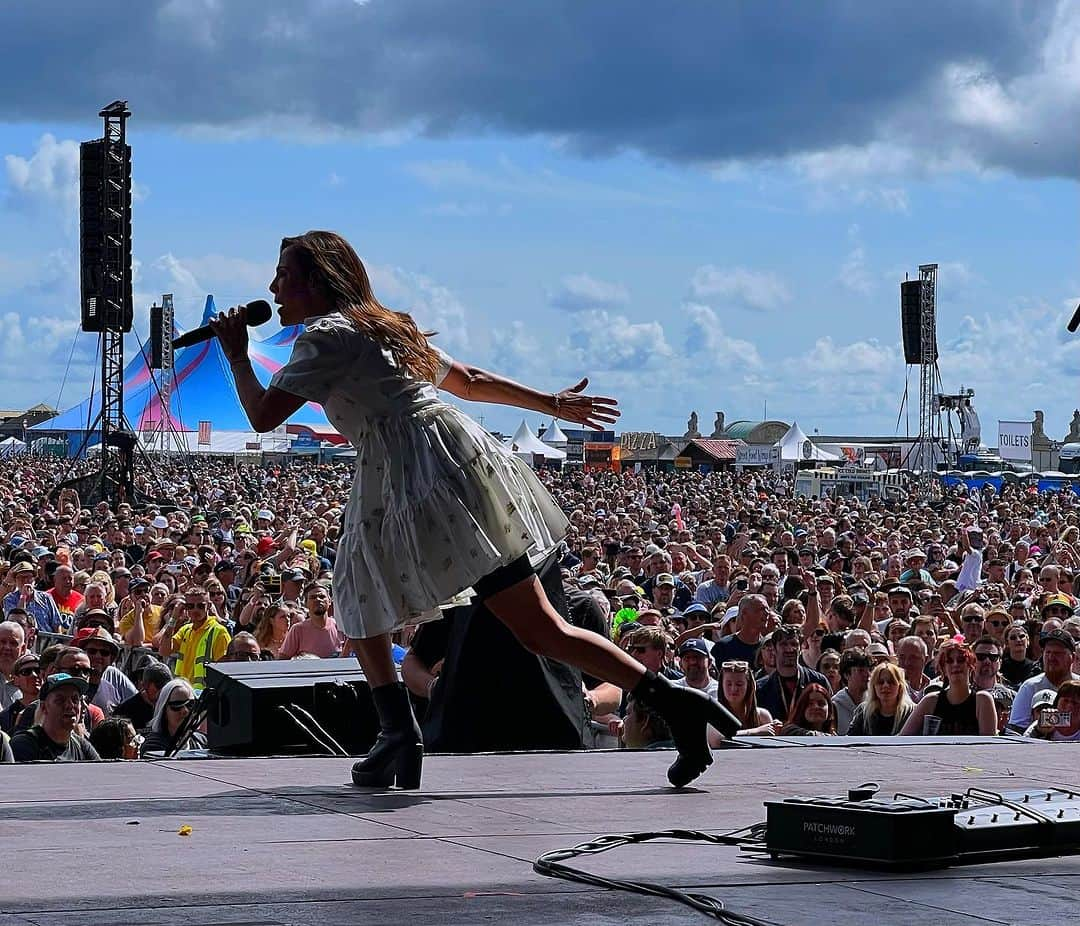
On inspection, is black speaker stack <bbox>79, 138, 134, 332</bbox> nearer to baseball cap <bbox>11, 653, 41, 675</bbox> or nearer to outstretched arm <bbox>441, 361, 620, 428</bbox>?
baseball cap <bbox>11, 653, 41, 675</bbox>

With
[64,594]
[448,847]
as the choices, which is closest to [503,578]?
[448,847]

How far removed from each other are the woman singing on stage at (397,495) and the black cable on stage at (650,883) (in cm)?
79

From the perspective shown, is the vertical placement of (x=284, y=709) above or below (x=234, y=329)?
below

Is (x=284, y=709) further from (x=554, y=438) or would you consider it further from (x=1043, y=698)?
(x=554, y=438)

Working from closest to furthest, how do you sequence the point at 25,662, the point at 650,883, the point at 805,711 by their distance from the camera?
the point at 650,883 → the point at 805,711 → the point at 25,662

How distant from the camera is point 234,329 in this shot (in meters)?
4.09

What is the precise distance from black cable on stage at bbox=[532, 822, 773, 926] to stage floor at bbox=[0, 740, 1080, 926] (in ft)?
0.12

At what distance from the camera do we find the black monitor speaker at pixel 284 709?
17.8 feet

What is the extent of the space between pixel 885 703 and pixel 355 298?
4519 mm

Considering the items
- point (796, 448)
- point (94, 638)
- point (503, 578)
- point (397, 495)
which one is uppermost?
point (796, 448)

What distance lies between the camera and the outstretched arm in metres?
4.51

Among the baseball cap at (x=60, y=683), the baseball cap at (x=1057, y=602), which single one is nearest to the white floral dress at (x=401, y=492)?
the baseball cap at (x=60, y=683)

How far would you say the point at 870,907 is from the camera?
2793 millimetres

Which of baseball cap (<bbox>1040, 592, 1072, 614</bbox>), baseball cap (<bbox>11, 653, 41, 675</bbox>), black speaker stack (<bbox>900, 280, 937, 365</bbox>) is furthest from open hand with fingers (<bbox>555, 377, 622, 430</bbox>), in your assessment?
black speaker stack (<bbox>900, 280, 937, 365</bbox>)
